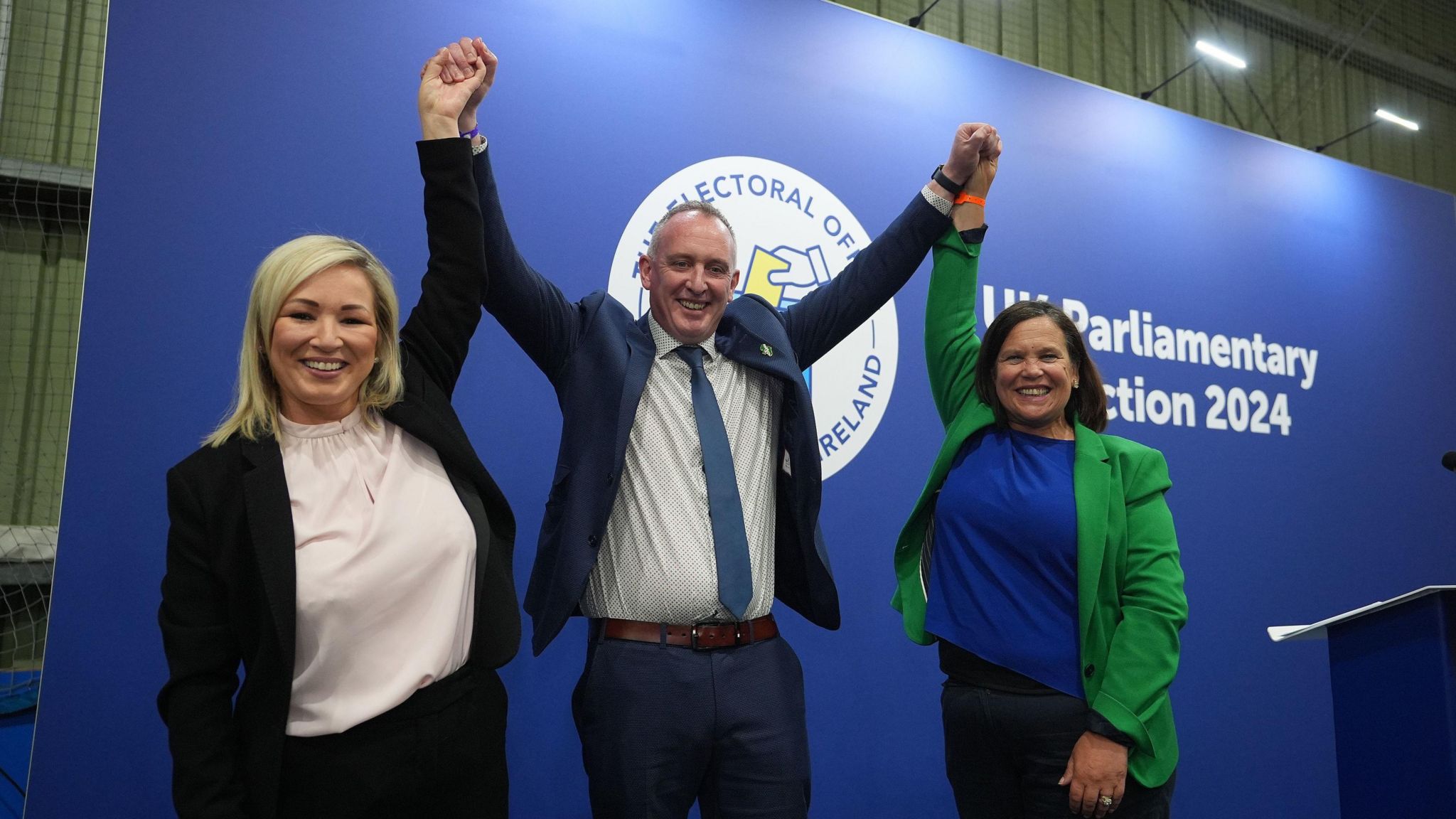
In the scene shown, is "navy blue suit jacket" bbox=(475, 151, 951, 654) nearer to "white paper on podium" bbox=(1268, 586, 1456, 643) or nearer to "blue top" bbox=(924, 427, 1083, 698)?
"blue top" bbox=(924, 427, 1083, 698)

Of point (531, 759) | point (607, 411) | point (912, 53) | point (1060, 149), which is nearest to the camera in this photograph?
point (607, 411)

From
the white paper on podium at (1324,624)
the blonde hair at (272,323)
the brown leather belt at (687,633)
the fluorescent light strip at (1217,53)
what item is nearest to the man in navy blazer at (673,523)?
the brown leather belt at (687,633)

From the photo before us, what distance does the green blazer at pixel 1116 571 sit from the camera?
1741 millimetres

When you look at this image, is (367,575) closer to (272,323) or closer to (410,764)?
(410,764)

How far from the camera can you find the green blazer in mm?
1741

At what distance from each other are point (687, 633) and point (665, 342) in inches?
21.1

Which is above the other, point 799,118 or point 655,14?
point 655,14

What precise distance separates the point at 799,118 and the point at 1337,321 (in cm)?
288

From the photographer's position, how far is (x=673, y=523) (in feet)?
5.63

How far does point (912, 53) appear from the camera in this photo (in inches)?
141

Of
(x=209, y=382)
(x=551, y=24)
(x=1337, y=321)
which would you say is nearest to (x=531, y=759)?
(x=209, y=382)

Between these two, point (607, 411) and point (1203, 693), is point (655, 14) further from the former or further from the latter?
point (1203, 693)

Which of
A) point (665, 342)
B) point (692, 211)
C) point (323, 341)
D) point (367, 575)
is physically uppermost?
point (692, 211)

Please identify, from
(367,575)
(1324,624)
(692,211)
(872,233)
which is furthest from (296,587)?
(872,233)
